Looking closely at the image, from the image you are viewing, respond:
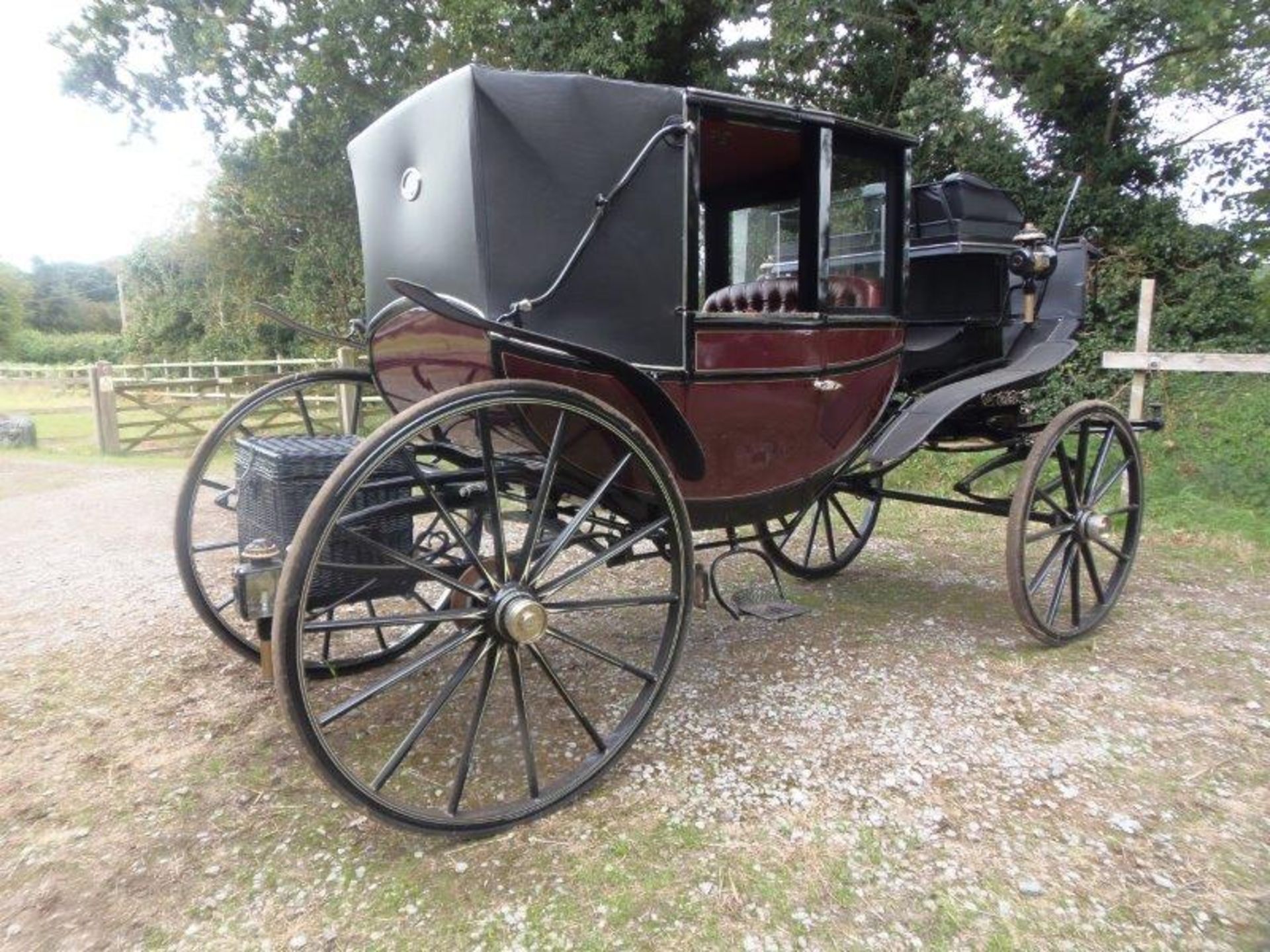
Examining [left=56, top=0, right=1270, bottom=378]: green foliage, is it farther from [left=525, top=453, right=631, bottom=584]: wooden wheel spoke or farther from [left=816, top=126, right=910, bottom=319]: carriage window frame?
[left=525, top=453, right=631, bottom=584]: wooden wheel spoke

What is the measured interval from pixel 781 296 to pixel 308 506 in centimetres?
A: 200

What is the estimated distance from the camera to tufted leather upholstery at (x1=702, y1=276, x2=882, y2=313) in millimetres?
3090

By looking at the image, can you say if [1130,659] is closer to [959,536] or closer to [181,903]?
[959,536]

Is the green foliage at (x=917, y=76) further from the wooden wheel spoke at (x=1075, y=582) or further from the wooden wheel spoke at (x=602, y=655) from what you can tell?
the wooden wheel spoke at (x=602, y=655)

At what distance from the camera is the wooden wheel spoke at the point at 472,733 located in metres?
1.96

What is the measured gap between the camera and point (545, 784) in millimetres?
2305

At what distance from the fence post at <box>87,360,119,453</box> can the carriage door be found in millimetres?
9689

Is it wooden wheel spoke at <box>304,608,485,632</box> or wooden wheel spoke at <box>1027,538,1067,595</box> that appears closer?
wooden wheel spoke at <box>304,608,485,632</box>

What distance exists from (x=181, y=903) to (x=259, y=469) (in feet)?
3.70

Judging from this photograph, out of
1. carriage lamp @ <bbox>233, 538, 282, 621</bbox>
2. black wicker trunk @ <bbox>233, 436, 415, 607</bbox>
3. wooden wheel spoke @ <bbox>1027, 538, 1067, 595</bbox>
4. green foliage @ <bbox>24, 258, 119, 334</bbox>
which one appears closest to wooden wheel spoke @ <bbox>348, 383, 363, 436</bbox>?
black wicker trunk @ <bbox>233, 436, 415, 607</bbox>

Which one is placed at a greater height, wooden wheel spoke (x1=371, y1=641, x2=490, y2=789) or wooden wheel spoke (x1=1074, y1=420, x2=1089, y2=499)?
wooden wheel spoke (x1=1074, y1=420, x2=1089, y2=499)

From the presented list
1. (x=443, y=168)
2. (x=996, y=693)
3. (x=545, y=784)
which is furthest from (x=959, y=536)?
(x=443, y=168)

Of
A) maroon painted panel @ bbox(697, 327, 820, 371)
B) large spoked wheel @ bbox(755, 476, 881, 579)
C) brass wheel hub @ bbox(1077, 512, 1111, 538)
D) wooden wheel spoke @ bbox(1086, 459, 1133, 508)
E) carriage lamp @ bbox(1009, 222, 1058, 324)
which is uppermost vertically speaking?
carriage lamp @ bbox(1009, 222, 1058, 324)

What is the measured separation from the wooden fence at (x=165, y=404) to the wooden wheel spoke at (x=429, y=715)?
24.0ft
